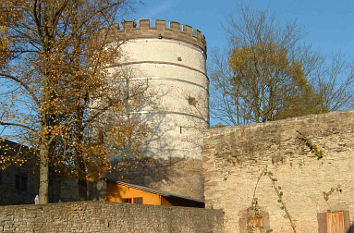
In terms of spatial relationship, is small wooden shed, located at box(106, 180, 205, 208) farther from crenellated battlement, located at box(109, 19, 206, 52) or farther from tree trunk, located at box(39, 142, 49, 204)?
crenellated battlement, located at box(109, 19, 206, 52)

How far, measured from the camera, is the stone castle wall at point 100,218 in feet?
35.5

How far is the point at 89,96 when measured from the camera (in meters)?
16.5

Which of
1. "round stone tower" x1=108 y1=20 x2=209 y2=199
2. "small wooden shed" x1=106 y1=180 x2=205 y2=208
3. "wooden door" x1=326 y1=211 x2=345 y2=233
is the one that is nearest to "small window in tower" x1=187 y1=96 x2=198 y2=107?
"round stone tower" x1=108 y1=20 x2=209 y2=199

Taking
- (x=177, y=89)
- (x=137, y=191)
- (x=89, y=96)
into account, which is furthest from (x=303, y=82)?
(x=89, y=96)

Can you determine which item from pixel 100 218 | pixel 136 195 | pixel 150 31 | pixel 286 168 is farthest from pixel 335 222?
pixel 150 31

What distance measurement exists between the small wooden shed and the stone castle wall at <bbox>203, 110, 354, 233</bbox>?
1915 millimetres

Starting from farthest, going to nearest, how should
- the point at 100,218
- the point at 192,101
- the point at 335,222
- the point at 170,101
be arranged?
the point at 192,101
the point at 170,101
the point at 335,222
the point at 100,218

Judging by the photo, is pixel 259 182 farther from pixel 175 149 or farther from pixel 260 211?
pixel 175 149

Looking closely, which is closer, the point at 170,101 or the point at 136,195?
the point at 136,195

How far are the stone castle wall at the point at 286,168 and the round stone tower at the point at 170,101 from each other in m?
5.78

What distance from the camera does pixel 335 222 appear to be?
600 inches

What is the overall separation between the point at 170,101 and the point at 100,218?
1248cm

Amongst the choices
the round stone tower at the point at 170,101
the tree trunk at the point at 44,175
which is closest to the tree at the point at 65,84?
the tree trunk at the point at 44,175

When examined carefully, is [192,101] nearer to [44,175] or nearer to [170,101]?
[170,101]
